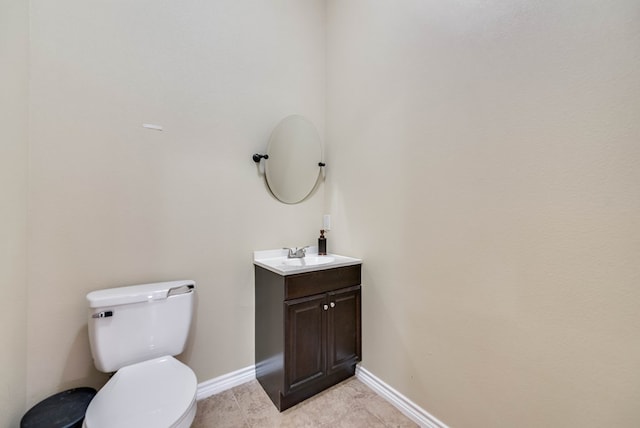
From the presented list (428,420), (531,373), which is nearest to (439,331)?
(531,373)

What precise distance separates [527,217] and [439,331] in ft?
2.44

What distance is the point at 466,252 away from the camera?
1294 millimetres

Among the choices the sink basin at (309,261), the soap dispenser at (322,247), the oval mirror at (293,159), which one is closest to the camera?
the sink basin at (309,261)

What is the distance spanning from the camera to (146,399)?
1.05 metres

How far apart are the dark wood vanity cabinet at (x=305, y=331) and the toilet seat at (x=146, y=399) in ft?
1.82

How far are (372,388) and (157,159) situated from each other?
2072mm

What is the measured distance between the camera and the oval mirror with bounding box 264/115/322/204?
2.01 meters

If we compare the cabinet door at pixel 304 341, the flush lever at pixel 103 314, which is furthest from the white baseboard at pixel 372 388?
the flush lever at pixel 103 314

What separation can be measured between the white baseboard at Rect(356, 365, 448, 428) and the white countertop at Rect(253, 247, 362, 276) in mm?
806

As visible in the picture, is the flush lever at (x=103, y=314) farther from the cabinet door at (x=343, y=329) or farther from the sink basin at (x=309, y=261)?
the cabinet door at (x=343, y=329)

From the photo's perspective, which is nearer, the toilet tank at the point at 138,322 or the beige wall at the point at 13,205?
the beige wall at the point at 13,205

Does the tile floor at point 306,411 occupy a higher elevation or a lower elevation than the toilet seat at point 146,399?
lower

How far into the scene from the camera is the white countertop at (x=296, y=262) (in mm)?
1611

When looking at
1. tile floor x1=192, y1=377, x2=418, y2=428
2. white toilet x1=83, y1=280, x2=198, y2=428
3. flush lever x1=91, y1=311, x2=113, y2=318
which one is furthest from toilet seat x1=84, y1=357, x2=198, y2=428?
tile floor x1=192, y1=377, x2=418, y2=428
